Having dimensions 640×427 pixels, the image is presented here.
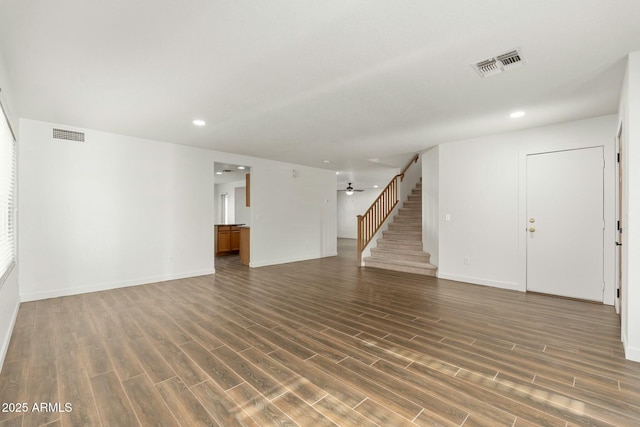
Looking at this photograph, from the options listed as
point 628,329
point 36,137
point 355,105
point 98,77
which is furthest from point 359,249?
point 36,137

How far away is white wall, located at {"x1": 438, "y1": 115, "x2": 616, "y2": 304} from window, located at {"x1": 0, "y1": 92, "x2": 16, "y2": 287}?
6240 mm

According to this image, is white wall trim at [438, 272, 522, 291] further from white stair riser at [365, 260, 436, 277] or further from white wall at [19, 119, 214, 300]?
white wall at [19, 119, 214, 300]

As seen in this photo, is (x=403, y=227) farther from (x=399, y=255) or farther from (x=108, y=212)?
(x=108, y=212)

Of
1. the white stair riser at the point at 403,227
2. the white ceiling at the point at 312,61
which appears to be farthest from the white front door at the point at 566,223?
the white stair riser at the point at 403,227

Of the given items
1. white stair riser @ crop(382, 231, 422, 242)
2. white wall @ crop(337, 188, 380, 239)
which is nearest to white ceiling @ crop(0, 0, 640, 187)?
white stair riser @ crop(382, 231, 422, 242)

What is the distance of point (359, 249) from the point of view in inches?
288

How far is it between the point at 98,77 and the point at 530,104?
16.2 feet

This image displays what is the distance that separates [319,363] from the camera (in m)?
2.46

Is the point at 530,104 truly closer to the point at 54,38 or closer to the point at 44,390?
the point at 54,38

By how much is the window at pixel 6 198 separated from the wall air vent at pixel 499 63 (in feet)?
14.6

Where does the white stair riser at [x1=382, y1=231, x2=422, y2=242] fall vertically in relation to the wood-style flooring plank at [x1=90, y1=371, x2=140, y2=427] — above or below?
above

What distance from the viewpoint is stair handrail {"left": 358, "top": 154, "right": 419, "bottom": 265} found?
7.45m

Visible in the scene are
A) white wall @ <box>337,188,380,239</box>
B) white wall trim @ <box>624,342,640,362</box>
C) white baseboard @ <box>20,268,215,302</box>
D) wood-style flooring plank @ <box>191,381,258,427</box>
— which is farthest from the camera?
white wall @ <box>337,188,380,239</box>

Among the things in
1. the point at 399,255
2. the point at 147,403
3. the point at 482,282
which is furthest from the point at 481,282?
the point at 147,403
